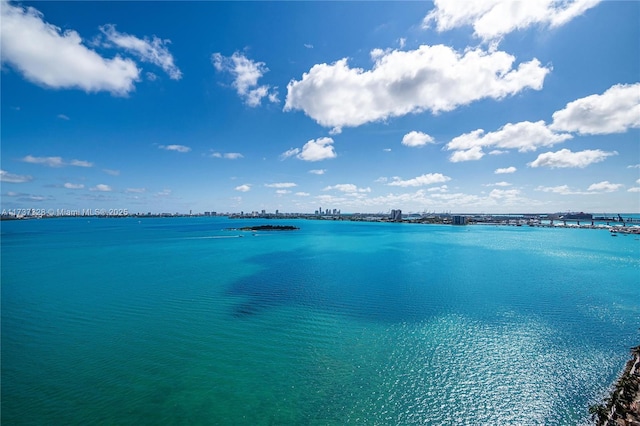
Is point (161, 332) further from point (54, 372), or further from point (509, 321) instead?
point (509, 321)

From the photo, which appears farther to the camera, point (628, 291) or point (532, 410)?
point (628, 291)

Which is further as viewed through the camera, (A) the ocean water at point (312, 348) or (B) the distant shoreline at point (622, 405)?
(A) the ocean water at point (312, 348)

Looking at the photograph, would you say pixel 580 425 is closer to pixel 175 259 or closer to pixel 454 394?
pixel 454 394

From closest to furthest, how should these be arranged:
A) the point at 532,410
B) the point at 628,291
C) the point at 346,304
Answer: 1. the point at 532,410
2. the point at 346,304
3. the point at 628,291

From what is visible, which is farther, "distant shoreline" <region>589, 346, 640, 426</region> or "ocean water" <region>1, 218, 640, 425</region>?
"ocean water" <region>1, 218, 640, 425</region>

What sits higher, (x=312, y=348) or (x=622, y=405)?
(x=622, y=405)

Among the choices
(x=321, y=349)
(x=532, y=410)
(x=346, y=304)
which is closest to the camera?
(x=532, y=410)

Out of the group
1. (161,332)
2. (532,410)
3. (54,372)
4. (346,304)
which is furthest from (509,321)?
(54,372)

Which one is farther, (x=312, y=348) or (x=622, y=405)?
(x=312, y=348)
